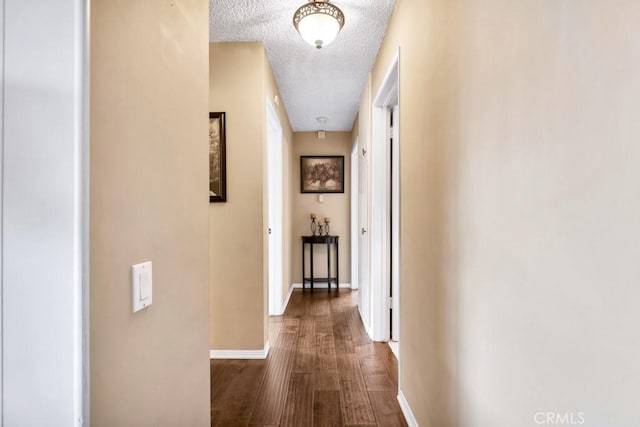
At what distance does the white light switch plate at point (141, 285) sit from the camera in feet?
2.50

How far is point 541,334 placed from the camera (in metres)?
0.76

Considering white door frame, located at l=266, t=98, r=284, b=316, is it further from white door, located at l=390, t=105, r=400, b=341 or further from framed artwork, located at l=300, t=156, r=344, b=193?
white door, located at l=390, t=105, r=400, b=341

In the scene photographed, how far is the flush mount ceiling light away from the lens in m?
1.96

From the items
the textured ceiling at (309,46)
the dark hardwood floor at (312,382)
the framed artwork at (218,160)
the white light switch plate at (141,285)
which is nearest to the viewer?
the white light switch plate at (141,285)

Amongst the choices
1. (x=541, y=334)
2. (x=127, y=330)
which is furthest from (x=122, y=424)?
(x=541, y=334)

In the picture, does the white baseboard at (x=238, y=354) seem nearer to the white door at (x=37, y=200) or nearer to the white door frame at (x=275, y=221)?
the white door frame at (x=275, y=221)

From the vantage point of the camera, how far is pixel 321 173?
5.20 m

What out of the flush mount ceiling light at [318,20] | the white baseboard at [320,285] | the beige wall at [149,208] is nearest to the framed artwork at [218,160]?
the flush mount ceiling light at [318,20]

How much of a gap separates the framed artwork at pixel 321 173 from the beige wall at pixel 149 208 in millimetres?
3978

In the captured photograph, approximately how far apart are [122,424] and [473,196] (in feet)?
3.65

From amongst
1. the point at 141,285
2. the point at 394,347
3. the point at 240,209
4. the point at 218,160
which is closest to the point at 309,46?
the point at 218,160

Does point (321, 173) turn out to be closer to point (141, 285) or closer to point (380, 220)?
point (380, 220)

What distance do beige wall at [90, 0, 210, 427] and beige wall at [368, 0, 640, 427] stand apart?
905 millimetres

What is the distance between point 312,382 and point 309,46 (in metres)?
2.48
